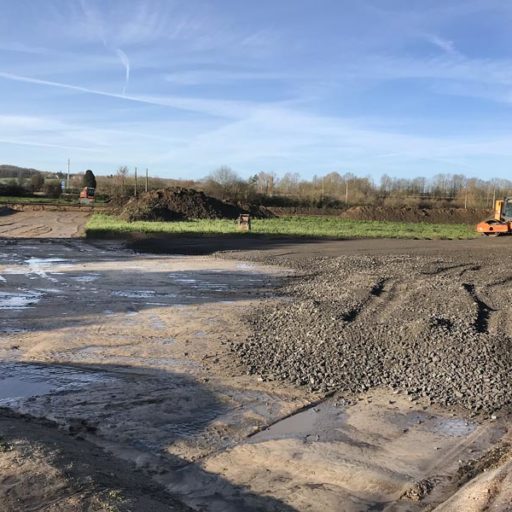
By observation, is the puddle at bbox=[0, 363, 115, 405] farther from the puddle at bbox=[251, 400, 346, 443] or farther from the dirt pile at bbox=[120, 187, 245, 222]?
the dirt pile at bbox=[120, 187, 245, 222]

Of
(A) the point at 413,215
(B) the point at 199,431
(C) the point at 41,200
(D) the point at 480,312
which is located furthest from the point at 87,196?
(B) the point at 199,431

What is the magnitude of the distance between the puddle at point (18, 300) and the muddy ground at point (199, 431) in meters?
0.50

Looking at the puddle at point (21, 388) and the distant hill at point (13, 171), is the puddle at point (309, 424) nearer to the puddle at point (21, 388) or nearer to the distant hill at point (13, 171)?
the puddle at point (21, 388)

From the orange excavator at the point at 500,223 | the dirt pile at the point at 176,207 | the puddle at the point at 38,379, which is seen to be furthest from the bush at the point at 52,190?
the puddle at the point at 38,379

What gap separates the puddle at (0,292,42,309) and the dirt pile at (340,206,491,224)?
44.9 meters

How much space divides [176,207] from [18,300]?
33.6 meters

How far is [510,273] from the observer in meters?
16.8

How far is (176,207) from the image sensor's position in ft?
150

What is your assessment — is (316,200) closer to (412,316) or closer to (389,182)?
(389,182)

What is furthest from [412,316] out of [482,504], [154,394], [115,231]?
[115,231]

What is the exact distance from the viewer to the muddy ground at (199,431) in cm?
425

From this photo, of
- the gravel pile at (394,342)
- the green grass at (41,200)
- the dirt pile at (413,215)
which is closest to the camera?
the gravel pile at (394,342)

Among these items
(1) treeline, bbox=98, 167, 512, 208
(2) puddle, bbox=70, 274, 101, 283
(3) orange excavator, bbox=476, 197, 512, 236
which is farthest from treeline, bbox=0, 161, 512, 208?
(2) puddle, bbox=70, 274, 101, 283

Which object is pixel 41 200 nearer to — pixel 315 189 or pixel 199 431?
pixel 315 189
